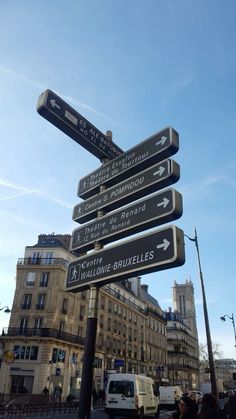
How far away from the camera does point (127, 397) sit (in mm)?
16625

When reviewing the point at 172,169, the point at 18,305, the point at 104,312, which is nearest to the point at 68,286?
the point at 172,169

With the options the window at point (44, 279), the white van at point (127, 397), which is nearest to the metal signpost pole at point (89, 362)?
the white van at point (127, 397)

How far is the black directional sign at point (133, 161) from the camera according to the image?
6348 millimetres

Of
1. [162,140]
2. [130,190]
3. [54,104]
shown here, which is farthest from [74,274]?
[54,104]

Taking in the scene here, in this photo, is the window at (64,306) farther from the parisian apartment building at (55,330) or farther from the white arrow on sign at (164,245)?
the white arrow on sign at (164,245)

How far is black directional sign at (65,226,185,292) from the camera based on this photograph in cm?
521

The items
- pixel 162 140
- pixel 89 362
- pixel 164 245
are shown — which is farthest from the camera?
pixel 162 140

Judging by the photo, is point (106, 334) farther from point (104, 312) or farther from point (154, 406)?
point (154, 406)

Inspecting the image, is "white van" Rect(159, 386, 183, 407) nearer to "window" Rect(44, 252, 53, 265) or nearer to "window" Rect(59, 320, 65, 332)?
"window" Rect(59, 320, 65, 332)

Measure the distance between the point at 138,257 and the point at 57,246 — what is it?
38.2 m

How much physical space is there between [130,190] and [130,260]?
138 cm

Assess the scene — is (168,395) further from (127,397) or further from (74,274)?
(74,274)

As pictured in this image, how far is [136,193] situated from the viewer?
645 centimetres

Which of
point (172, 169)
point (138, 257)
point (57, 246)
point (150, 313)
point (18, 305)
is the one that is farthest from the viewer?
point (150, 313)
